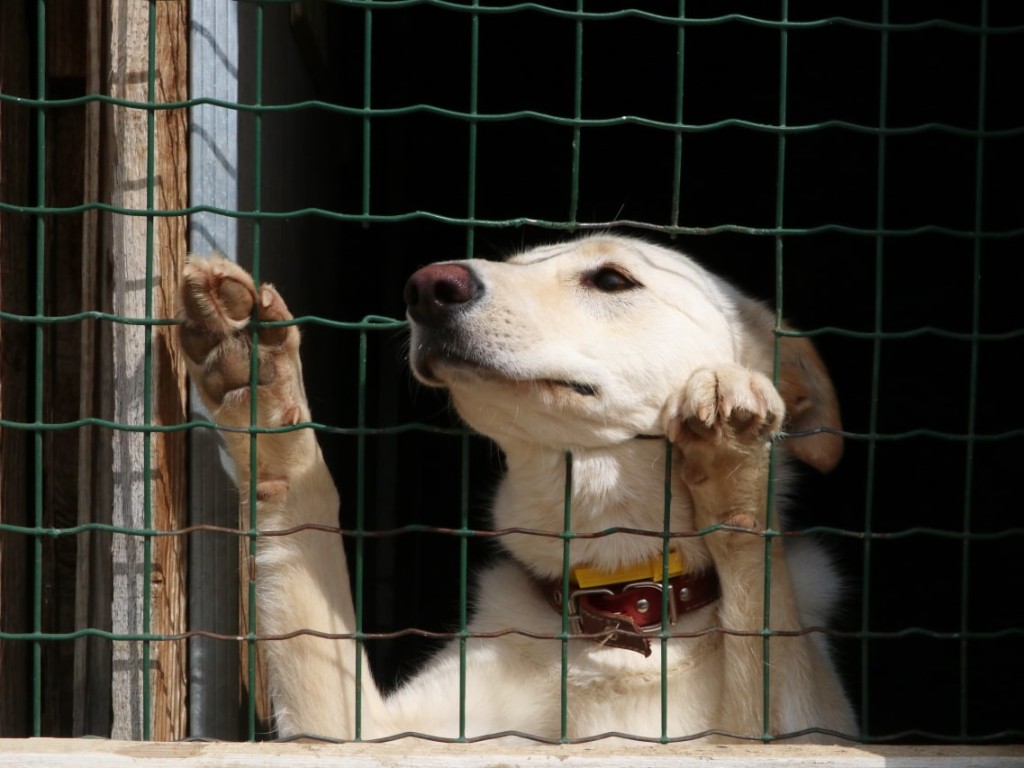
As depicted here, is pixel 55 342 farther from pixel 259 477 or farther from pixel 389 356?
pixel 389 356

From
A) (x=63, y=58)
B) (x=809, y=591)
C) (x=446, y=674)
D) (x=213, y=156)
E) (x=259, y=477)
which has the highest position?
(x=63, y=58)

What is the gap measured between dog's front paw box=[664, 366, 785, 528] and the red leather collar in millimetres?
253

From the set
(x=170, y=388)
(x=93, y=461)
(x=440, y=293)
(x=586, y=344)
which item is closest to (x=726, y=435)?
(x=586, y=344)

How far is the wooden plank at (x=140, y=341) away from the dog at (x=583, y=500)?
0.23 metres

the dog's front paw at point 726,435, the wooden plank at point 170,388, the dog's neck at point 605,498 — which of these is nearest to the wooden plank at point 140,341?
the wooden plank at point 170,388

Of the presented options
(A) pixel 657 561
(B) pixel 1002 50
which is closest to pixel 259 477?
(A) pixel 657 561

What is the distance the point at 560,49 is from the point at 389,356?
190 centimetres

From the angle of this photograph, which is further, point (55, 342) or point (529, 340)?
point (55, 342)

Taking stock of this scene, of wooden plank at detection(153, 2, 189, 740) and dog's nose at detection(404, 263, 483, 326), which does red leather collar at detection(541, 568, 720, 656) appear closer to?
dog's nose at detection(404, 263, 483, 326)

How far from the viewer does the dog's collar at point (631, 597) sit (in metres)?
2.97

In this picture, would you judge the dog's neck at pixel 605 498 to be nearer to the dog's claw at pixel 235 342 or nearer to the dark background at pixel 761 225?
A: the dog's claw at pixel 235 342

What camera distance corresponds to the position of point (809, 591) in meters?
3.46

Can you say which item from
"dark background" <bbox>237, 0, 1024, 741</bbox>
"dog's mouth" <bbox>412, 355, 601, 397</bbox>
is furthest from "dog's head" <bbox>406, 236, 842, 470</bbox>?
"dark background" <bbox>237, 0, 1024, 741</bbox>

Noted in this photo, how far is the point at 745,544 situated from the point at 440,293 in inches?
37.6
